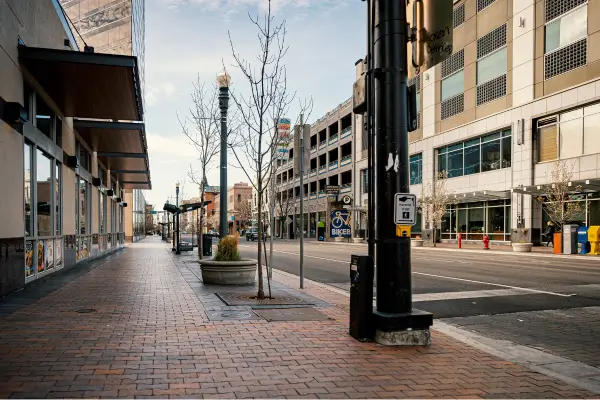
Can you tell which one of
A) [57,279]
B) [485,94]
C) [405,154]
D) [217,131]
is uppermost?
[485,94]

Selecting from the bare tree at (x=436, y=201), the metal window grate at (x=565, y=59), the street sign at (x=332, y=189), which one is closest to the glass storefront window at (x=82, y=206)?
the bare tree at (x=436, y=201)

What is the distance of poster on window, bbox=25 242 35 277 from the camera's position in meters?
11.8

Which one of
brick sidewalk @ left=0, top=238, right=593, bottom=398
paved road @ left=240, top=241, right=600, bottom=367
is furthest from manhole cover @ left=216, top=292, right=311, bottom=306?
paved road @ left=240, top=241, right=600, bottom=367

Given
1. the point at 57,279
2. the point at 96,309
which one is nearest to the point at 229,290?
the point at 96,309

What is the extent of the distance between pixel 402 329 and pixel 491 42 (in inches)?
1407

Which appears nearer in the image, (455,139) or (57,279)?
(57,279)

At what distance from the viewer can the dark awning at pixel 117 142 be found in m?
18.8

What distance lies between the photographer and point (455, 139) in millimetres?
41094

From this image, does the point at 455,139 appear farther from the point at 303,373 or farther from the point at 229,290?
the point at 303,373

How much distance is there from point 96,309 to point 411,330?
17.5ft

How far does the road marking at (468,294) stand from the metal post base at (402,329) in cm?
438

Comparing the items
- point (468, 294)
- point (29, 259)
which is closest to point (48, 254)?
point (29, 259)

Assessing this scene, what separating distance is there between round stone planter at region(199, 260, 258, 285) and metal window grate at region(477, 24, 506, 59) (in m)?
30.6

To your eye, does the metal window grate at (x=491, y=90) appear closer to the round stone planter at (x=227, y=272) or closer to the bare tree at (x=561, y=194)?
the bare tree at (x=561, y=194)
